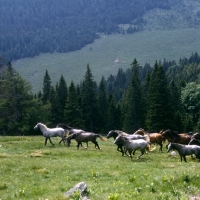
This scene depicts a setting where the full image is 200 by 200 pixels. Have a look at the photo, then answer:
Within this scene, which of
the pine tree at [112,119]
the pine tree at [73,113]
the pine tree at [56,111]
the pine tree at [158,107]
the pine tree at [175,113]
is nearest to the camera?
the pine tree at [158,107]

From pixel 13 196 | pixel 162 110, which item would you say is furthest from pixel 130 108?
pixel 13 196

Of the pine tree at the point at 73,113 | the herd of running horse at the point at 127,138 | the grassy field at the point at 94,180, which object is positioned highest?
the pine tree at the point at 73,113

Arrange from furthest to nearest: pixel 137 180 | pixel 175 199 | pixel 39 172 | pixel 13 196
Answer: pixel 39 172, pixel 137 180, pixel 13 196, pixel 175 199

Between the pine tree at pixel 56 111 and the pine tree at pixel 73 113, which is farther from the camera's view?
the pine tree at pixel 56 111

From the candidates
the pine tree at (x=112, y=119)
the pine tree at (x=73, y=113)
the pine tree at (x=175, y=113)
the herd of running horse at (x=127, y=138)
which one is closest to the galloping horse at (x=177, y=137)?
the herd of running horse at (x=127, y=138)

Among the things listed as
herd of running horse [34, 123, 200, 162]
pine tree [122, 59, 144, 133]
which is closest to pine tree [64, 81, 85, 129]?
pine tree [122, 59, 144, 133]

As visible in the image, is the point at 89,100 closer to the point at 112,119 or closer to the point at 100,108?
the point at 100,108

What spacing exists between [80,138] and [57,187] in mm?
17426

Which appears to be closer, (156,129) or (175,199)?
(175,199)

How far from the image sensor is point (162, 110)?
6606cm

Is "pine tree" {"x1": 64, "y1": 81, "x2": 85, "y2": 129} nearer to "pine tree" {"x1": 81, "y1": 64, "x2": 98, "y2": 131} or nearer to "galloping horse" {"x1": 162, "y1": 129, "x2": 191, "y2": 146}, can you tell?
"pine tree" {"x1": 81, "y1": 64, "x2": 98, "y2": 131}

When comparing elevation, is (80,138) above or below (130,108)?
below

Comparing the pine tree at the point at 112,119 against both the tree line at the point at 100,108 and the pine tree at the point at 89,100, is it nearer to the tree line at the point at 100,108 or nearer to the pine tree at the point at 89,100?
the tree line at the point at 100,108

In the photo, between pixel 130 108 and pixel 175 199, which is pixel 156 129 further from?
pixel 175 199
